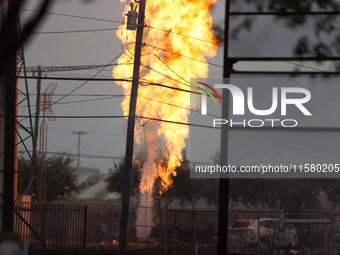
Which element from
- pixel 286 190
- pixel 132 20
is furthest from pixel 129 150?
pixel 286 190

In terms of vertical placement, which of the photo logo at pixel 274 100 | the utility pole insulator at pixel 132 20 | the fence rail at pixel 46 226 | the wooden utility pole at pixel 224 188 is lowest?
the fence rail at pixel 46 226

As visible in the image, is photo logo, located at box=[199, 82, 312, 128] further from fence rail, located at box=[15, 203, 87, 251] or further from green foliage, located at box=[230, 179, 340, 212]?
green foliage, located at box=[230, 179, 340, 212]

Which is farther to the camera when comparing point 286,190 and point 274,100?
point 286,190

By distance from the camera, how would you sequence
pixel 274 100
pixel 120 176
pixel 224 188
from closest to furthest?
1. pixel 224 188
2. pixel 274 100
3. pixel 120 176

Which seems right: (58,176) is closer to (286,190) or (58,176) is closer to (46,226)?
(286,190)

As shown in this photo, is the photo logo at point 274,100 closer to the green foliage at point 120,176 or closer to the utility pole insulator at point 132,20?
the utility pole insulator at point 132,20

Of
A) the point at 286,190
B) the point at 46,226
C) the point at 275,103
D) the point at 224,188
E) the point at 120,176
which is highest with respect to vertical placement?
the point at 275,103

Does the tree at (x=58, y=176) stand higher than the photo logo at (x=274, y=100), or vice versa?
the photo logo at (x=274, y=100)

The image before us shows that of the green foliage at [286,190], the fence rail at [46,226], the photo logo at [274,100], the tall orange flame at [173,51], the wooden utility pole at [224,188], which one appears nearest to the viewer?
the wooden utility pole at [224,188]

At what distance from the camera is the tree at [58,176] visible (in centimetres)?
4469

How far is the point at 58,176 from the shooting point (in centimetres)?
4638

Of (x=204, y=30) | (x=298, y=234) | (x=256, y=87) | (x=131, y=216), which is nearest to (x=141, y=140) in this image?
(x=131, y=216)

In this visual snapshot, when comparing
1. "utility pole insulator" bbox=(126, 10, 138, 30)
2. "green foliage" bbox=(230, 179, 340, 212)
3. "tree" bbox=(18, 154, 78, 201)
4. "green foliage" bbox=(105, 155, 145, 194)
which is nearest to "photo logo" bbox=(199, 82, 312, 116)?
"utility pole insulator" bbox=(126, 10, 138, 30)


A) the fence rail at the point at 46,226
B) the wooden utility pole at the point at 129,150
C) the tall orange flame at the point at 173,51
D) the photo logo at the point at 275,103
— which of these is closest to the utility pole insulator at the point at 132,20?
the wooden utility pole at the point at 129,150
